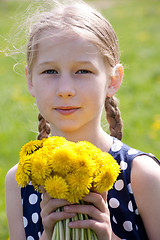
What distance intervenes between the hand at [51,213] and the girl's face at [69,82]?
588 mm

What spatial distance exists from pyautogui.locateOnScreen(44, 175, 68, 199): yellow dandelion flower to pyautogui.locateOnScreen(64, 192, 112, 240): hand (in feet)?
0.41

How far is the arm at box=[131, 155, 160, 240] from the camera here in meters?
2.63

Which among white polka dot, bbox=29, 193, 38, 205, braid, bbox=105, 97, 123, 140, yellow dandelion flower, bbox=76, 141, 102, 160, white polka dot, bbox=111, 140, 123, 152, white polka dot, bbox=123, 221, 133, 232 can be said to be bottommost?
white polka dot, bbox=123, 221, 133, 232

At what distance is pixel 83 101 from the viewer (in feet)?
8.55

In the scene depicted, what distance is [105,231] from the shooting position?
226 cm

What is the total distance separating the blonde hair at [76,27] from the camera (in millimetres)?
2727

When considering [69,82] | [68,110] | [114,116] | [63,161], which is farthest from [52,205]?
[114,116]

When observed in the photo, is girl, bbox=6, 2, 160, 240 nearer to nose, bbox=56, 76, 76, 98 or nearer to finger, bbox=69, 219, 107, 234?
nose, bbox=56, 76, 76, 98

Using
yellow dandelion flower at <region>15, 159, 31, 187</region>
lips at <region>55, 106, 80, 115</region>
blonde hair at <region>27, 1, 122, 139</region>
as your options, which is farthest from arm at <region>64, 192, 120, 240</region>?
blonde hair at <region>27, 1, 122, 139</region>

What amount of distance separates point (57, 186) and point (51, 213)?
24 cm

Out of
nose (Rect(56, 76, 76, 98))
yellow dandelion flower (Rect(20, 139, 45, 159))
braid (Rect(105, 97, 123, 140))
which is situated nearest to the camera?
yellow dandelion flower (Rect(20, 139, 45, 159))

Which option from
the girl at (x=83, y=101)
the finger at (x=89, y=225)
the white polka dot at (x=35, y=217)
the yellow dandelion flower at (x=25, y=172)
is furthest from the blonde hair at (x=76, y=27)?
the finger at (x=89, y=225)

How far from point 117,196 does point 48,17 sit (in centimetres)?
131

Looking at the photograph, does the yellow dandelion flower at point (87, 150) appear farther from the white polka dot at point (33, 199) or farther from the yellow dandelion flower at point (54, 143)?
the white polka dot at point (33, 199)
